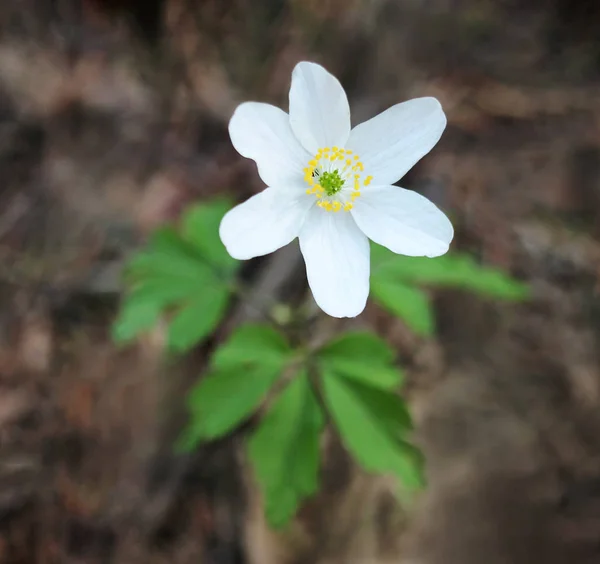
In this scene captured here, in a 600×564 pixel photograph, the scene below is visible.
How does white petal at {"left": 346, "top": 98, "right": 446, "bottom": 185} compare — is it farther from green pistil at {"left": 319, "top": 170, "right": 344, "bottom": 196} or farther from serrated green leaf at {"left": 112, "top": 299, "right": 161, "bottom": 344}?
serrated green leaf at {"left": 112, "top": 299, "right": 161, "bottom": 344}

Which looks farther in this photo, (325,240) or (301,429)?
(301,429)

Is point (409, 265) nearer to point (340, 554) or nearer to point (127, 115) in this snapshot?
point (340, 554)

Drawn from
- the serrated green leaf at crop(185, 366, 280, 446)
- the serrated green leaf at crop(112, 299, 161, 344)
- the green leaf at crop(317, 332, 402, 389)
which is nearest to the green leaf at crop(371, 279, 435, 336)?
the green leaf at crop(317, 332, 402, 389)

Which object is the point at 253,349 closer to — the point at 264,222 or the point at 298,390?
the point at 298,390

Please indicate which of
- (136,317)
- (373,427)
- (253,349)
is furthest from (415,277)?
(136,317)

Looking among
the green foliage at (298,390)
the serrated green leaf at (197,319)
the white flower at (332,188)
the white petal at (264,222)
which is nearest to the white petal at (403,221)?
the white flower at (332,188)

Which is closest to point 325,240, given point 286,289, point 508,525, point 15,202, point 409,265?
point 409,265

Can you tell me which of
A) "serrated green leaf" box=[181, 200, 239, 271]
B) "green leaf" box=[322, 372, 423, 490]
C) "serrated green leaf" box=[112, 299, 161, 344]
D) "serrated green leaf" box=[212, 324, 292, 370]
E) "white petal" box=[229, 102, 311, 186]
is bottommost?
"green leaf" box=[322, 372, 423, 490]
